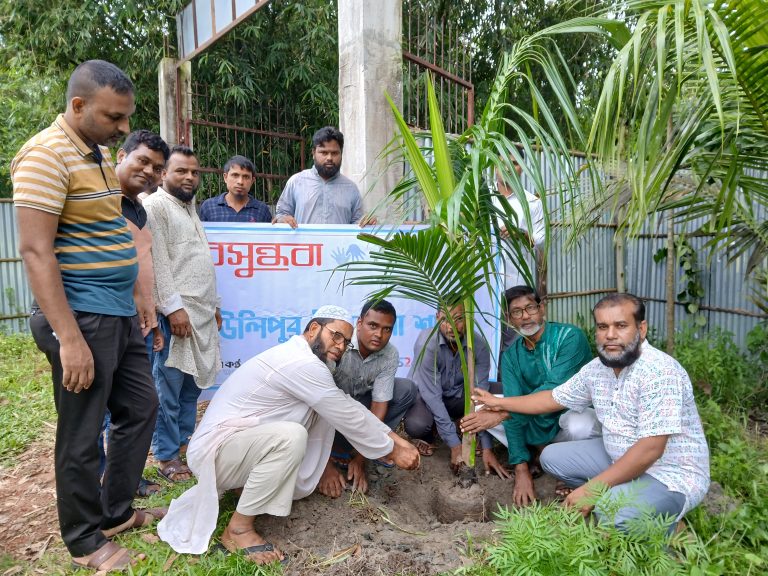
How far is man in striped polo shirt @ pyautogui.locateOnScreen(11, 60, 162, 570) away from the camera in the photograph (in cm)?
207

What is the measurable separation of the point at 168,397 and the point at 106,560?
1052 mm

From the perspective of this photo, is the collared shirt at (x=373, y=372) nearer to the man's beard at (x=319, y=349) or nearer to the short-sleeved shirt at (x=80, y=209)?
the man's beard at (x=319, y=349)

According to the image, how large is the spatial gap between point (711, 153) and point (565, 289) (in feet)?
12.4

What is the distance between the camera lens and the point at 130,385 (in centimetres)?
256

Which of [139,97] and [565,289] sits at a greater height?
[139,97]

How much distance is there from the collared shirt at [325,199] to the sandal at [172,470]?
188 centimetres

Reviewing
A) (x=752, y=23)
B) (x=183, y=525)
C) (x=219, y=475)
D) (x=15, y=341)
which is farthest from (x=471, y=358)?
(x=15, y=341)

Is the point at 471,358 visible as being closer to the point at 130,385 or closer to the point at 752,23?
the point at 130,385

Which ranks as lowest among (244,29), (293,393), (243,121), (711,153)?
(293,393)

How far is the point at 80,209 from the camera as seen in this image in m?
2.22

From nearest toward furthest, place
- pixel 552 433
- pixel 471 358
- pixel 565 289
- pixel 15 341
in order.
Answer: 1. pixel 471 358
2. pixel 552 433
3. pixel 15 341
4. pixel 565 289

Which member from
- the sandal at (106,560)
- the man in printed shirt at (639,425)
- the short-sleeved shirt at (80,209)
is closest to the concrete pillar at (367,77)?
the man in printed shirt at (639,425)

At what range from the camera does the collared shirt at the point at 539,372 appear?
10.8 feet

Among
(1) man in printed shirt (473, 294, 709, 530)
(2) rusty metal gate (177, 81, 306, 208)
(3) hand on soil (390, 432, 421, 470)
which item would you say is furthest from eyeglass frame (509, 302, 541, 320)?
(2) rusty metal gate (177, 81, 306, 208)
